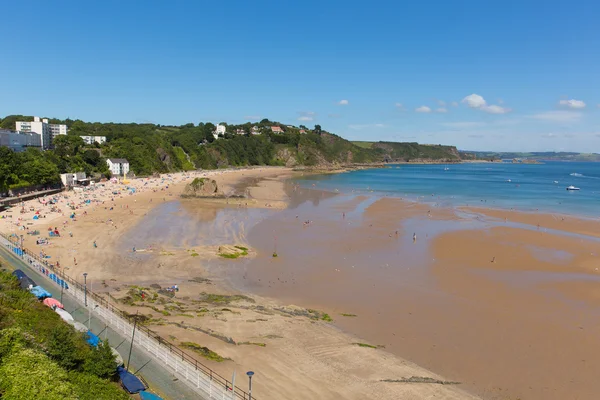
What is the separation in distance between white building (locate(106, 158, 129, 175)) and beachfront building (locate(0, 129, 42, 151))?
14679mm

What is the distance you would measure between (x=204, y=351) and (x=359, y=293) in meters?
10.8

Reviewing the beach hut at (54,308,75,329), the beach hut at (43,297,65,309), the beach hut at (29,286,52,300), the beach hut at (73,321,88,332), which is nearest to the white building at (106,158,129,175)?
the beach hut at (29,286,52,300)

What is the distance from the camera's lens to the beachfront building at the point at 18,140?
70938mm

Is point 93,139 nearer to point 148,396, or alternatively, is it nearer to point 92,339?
point 92,339

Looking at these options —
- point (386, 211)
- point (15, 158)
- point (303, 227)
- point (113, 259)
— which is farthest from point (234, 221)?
point (15, 158)

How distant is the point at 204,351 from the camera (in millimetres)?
15344

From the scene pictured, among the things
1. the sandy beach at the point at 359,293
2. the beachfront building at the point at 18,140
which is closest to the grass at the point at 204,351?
the sandy beach at the point at 359,293

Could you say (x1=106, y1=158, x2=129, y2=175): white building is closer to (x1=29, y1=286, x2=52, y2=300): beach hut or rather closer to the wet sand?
the wet sand

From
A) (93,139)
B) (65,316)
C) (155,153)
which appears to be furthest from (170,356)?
(93,139)

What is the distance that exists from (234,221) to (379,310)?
26.0 m

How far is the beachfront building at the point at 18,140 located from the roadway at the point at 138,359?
215 ft

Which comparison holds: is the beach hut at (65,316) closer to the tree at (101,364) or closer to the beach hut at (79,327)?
the beach hut at (79,327)

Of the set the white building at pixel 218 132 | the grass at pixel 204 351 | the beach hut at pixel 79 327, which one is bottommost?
the grass at pixel 204 351

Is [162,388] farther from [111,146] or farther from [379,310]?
[111,146]
